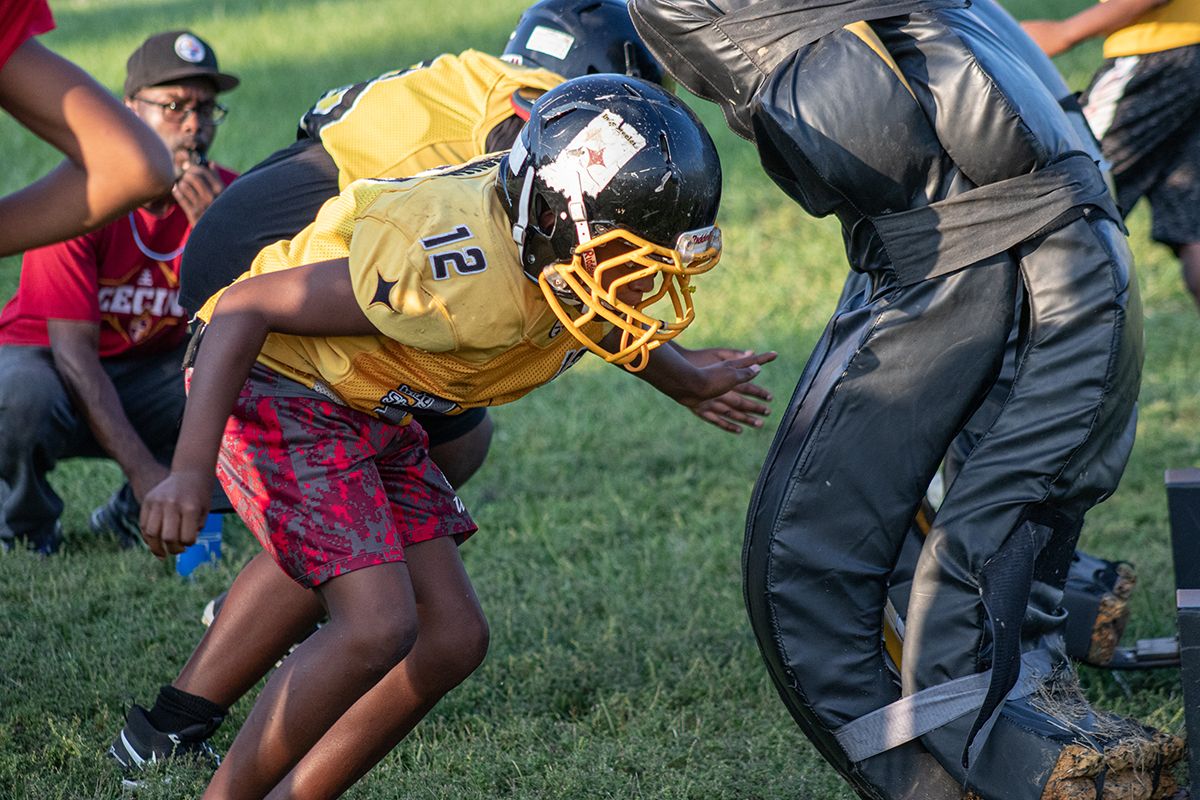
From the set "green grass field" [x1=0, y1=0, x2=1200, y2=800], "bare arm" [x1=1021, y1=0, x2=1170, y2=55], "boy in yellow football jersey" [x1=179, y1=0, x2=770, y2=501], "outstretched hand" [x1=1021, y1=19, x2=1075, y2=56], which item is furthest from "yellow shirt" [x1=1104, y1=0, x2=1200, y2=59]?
"boy in yellow football jersey" [x1=179, y1=0, x2=770, y2=501]

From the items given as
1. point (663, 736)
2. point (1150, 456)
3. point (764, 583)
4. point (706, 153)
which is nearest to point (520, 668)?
point (663, 736)

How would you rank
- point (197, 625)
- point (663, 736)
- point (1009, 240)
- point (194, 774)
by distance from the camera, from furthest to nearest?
1. point (197, 625)
2. point (663, 736)
3. point (194, 774)
4. point (1009, 240)

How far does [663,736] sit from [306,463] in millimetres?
1208

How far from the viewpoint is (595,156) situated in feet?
9.25

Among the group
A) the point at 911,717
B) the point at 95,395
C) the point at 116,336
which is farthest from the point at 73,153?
the point at 116,336

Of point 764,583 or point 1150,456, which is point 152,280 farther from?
point 1150,456

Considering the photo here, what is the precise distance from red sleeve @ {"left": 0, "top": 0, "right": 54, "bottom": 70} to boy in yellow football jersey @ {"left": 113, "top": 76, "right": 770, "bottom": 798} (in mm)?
618

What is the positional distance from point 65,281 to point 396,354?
7.70ft

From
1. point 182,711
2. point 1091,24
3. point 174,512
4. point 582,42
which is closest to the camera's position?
point 174,512

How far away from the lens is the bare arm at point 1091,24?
4965 mm

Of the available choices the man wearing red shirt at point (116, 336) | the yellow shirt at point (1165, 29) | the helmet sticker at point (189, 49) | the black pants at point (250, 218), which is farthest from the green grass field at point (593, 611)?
the helmet sticker at point (189, 49)

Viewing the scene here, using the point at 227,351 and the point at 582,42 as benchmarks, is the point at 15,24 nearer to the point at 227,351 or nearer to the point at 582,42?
the point at 227,351

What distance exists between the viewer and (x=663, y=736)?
3.68 m

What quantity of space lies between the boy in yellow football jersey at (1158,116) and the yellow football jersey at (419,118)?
2266mm
